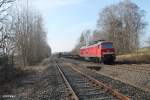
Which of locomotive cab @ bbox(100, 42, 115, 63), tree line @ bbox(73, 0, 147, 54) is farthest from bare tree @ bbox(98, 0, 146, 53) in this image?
locomotive cab @ bbox(100, 42, 115, 63)

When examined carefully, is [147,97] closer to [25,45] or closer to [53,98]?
[53,98]

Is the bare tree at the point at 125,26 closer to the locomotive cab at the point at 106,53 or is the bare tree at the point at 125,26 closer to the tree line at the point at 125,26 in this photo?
the tree line at the point at 125,26

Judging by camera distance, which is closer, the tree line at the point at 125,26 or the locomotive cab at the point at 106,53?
the locomotive cab at the point at 106,53

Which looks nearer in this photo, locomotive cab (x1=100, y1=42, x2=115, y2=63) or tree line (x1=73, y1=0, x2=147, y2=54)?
locomotive cab (x1=100, y1=42, x2=115, y2=63)

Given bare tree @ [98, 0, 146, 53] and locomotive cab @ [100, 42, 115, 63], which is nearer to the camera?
locomotive cab @ [100, 42, 115, 63]

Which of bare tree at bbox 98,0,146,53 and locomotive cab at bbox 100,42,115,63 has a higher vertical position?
bare tree at bbox 98,0,146,53

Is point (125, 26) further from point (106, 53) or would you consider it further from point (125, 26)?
point (106, 53)

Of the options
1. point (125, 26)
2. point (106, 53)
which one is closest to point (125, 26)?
point (125, 26)

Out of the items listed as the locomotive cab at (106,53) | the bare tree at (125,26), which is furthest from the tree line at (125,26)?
the locomotive cab at (106,53)

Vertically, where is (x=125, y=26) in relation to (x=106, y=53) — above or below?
above

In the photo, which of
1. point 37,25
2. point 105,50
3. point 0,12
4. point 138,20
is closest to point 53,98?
point 0,12

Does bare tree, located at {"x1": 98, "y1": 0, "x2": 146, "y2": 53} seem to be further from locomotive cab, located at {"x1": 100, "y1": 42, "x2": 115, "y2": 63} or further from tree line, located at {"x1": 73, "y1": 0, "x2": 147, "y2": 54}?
locomotive cab, located at {"x1": 100, "y1": 42, "x2": 115, "y2": 63}

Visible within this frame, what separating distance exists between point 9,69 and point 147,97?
20.5 metres

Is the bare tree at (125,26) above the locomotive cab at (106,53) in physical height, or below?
above
